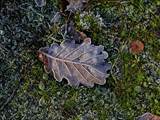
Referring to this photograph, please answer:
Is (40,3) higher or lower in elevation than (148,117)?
higher

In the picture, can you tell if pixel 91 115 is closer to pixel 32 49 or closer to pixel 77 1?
pixel 32 49

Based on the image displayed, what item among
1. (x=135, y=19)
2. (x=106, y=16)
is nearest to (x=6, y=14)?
(x=106, y=16)

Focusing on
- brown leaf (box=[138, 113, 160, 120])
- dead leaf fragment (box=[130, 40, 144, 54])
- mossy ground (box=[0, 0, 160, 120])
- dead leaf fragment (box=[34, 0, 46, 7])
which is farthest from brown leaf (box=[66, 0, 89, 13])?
brown leaf (box=[138, 113, 160, 120])

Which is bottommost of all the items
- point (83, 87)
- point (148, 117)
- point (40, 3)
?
point (148, 117)

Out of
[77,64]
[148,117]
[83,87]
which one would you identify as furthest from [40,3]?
[148,117]

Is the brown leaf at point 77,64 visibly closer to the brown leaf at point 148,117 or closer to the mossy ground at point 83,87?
the mossy ground at point 83,87

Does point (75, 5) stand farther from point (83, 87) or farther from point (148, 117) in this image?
point (148, 117)
